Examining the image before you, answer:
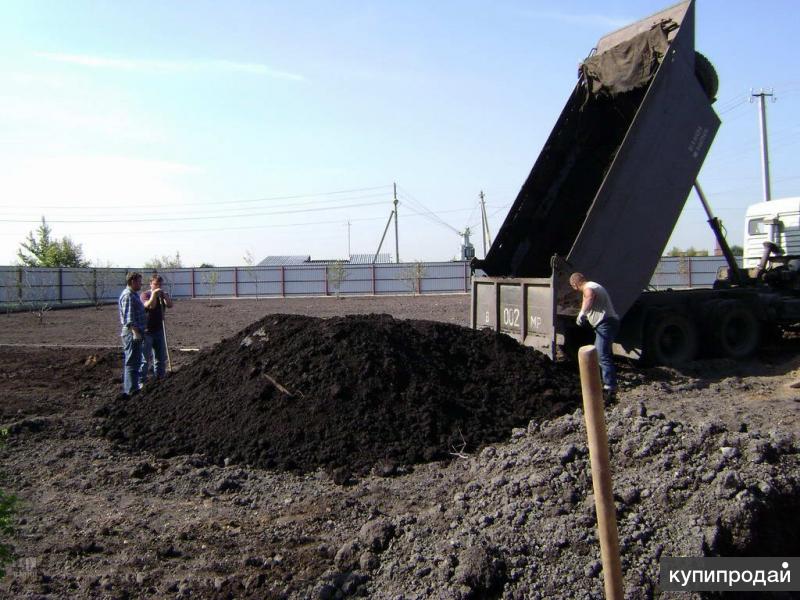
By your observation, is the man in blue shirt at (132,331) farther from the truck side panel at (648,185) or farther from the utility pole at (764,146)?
the utility pole at (764,146)

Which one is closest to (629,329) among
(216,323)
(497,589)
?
(497,589)

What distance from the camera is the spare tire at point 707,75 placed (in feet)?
31.0

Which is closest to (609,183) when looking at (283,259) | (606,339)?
(606,339)

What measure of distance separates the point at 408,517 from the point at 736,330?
26.4 feet

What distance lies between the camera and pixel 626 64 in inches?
382

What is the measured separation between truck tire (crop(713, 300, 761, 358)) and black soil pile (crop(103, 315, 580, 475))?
9.60 feet

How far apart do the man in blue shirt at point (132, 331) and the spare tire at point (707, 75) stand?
764 centimetres

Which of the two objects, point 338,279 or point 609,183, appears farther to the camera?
point 338,279

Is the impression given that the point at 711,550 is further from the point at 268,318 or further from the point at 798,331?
the point at 798,331

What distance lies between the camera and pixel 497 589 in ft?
12.4

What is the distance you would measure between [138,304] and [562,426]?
613 cm

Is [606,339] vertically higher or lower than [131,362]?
higher

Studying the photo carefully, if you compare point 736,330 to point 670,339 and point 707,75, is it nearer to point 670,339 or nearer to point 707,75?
point 670,339

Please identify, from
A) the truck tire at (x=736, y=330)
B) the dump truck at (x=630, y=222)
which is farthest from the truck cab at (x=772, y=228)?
the truck tire at (x=736, y=330)
